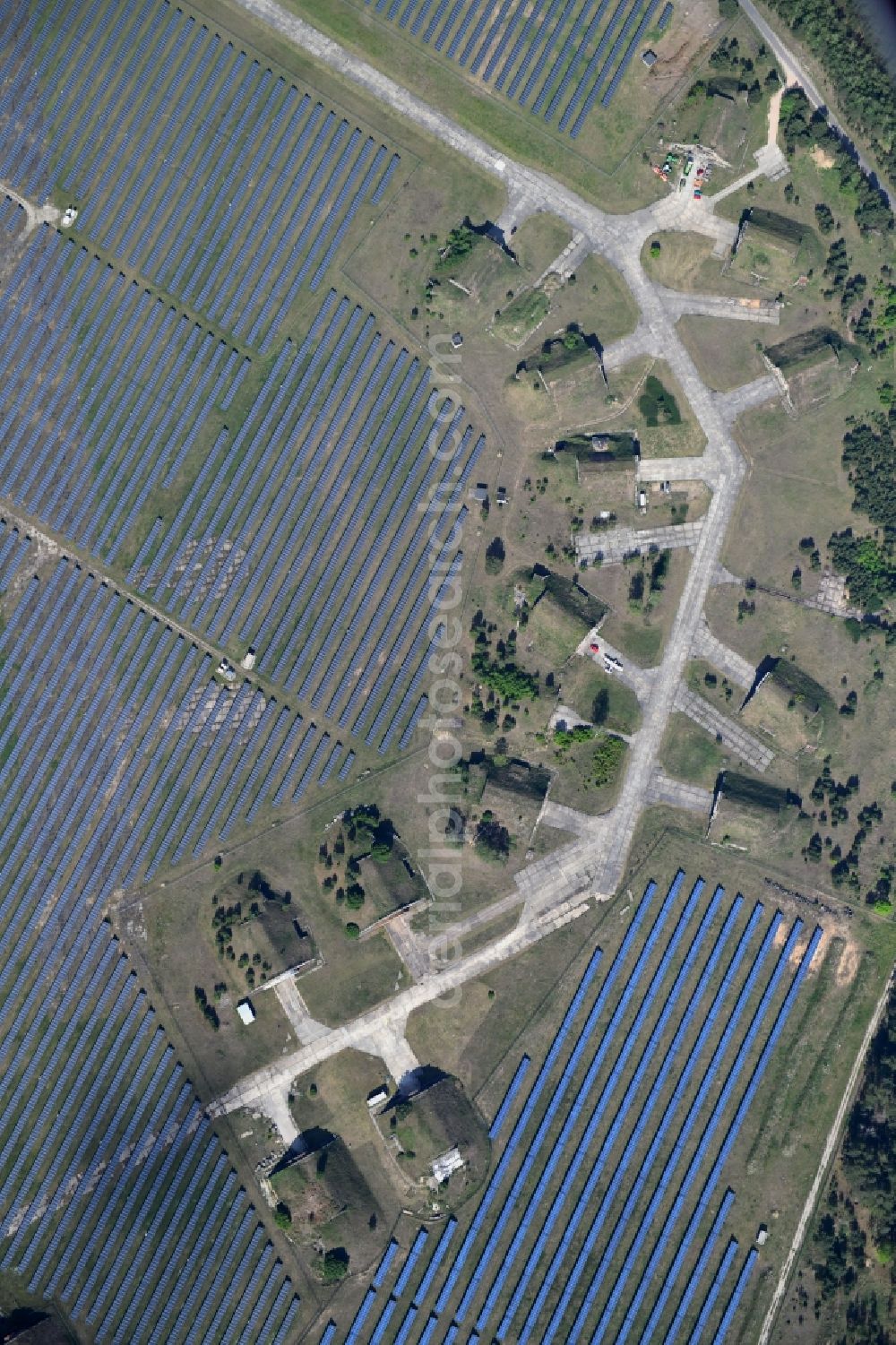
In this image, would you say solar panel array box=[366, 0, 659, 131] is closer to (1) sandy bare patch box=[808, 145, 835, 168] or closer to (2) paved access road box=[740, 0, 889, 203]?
(2) paved access road box=[740, 0, 889, 203]

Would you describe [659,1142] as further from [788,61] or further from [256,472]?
[788,61]

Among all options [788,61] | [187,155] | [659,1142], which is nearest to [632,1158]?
[659,1142]

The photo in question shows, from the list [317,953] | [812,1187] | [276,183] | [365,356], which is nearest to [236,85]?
[276,183]

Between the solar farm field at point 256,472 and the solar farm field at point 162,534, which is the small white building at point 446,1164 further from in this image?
the solar farm field at point 256,472

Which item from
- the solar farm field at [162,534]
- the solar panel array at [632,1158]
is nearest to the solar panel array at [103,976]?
the solar farm field at [162,534]

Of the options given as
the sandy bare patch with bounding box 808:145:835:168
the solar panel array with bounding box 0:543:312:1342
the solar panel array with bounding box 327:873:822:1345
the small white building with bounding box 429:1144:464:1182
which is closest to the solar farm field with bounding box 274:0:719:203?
the sandy bare patch with bounding box 808:145:835:168
